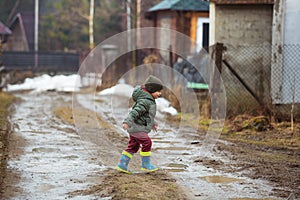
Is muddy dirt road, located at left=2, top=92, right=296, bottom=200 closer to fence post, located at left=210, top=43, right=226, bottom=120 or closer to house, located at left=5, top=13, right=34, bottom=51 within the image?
fence post, located at left=210, top=43, right=226, bottom=120

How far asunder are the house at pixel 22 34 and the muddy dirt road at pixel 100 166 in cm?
3091

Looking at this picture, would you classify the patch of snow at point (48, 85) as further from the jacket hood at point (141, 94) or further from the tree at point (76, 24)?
the jacket hood at point (141, 94)

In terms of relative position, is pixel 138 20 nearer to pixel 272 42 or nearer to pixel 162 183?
pixel 272 42

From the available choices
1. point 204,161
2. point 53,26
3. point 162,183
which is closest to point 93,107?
point 204,161

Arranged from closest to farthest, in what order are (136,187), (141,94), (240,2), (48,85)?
(136,187)
(141,94)
(240,2)
(48,85)

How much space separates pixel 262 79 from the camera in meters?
13.2

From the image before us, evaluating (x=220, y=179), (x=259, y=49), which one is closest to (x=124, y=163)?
(x=220, y=179)

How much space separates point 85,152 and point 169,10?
15.8 metres

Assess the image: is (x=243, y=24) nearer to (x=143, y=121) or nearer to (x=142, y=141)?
(x=143, y=121)

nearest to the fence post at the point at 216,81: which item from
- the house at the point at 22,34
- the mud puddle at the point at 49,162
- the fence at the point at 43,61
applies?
the mud puddle at the point at 49,162

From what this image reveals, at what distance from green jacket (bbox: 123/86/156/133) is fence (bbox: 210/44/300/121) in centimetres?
547

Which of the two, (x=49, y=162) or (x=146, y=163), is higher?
(x=146, y=163)

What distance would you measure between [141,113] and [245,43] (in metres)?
7.57

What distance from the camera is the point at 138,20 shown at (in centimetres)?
2798
